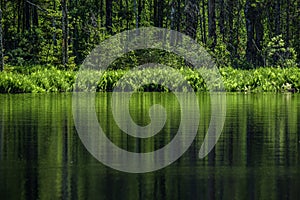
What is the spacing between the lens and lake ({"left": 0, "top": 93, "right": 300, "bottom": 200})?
8430 mm

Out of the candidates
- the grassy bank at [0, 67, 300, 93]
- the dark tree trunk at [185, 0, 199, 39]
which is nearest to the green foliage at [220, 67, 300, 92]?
the grassy bank at [0, 67, 300, 93]

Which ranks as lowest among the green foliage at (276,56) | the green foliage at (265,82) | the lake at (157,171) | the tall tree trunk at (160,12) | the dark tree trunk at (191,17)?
the lake at (157,171)

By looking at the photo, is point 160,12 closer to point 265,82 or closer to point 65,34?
point 65,34

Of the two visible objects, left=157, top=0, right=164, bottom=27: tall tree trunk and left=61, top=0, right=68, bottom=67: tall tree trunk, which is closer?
left=61, top=0, right=68, bottom=67: tall tree trunk

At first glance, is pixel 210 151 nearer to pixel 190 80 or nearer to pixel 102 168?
pixel 102 168

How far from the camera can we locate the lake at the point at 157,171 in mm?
8430

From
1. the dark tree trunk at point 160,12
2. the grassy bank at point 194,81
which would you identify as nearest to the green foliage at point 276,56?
the grassy bank at point 194,81

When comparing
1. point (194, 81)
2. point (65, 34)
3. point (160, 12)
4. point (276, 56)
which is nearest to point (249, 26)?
point (276, 56)

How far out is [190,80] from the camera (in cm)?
3759

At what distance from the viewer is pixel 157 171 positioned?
32.7 ft

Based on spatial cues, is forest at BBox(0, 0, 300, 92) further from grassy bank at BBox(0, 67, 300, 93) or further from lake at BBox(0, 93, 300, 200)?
lake at BBox(0, 93, 300, 200)

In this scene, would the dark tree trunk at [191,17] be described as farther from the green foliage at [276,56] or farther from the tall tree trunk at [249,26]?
the tall tree trunk at [249,26]

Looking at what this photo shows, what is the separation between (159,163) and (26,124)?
22.6 feet

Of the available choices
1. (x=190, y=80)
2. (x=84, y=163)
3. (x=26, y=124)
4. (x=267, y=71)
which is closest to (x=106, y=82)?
(x=190, y=80)
